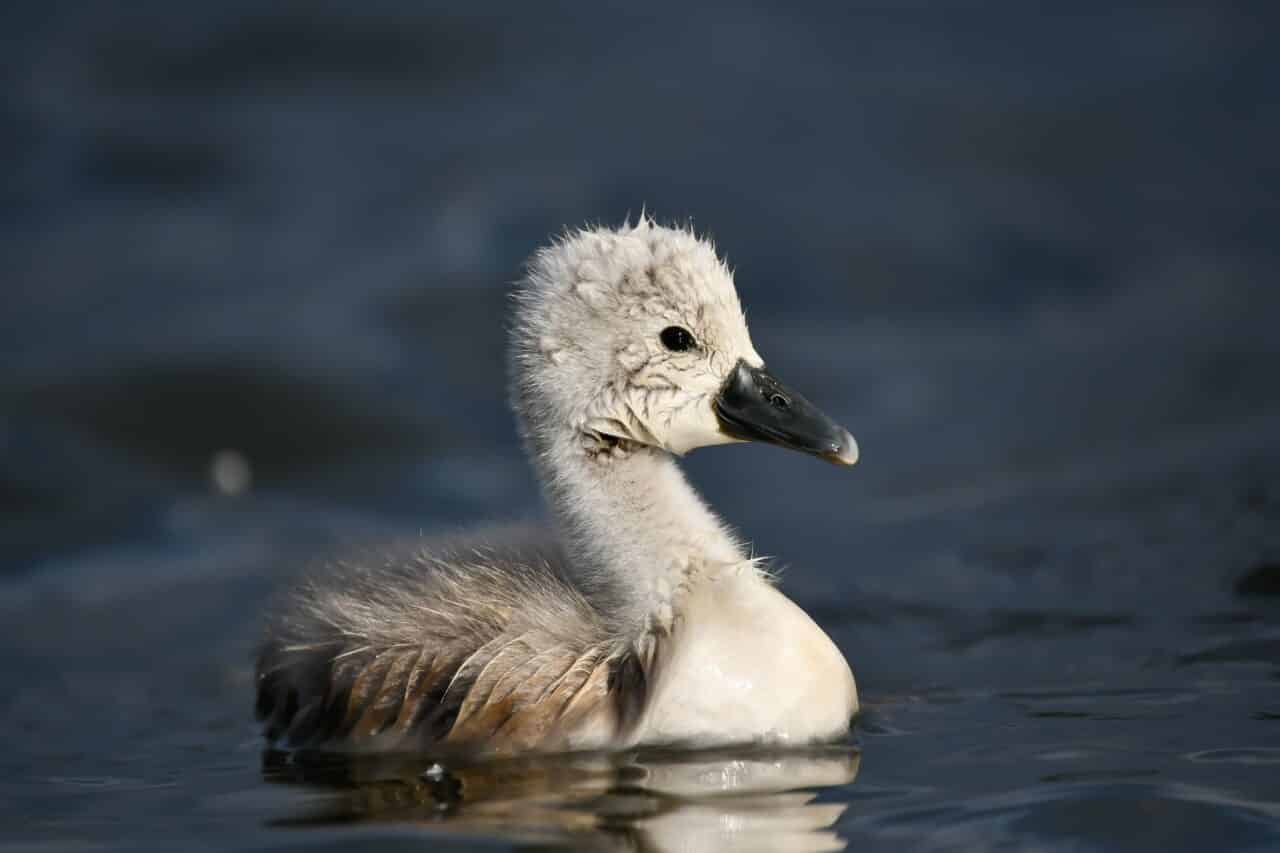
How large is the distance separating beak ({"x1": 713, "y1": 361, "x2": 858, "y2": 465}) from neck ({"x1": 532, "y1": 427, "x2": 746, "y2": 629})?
0.28 metres

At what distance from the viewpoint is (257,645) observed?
7.59 metres

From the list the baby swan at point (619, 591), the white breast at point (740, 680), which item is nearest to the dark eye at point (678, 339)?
the baby swan at point (619, 591)

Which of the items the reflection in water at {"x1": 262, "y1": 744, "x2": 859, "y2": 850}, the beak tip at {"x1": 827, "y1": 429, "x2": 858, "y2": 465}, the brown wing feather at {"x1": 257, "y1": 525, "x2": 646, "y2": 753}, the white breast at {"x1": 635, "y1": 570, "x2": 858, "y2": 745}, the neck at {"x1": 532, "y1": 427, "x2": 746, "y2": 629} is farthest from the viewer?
the beak tip at {"x1": 827, "y1": 429, "x2": 858, "y2": 465}

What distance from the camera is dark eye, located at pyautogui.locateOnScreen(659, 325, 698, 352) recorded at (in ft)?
21.3

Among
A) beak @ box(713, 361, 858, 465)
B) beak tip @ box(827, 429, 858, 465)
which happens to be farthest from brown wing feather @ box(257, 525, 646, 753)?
beak tip @ box(827, 429, 858, 465)

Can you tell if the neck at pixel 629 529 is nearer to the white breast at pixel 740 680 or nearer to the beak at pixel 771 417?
the white breast at pixel 740 680

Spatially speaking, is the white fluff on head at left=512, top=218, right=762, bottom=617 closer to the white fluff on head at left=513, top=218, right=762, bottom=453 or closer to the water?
the white fluff on head at left=513, top=218, right=762, bottom=453

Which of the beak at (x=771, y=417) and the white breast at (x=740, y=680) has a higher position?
the beak at (x=771, y=417)

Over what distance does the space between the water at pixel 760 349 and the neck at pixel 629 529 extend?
56 cm

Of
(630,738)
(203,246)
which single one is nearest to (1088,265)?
(203,246)

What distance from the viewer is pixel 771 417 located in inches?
256

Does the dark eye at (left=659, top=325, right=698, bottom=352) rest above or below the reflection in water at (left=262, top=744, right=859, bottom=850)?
above

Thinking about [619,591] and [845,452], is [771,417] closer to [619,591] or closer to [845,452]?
[845,452]

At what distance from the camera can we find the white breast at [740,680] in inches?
243
